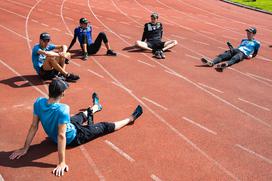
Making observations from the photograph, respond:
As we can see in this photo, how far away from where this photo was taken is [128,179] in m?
5.16

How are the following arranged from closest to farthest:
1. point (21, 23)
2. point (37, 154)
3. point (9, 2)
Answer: point (37, 154) < point (21, 23) < point (9, 2)

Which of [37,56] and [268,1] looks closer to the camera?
[37,56]

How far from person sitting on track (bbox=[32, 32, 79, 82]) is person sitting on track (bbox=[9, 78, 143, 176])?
238 centimetres

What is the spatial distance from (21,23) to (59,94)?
11280 mm

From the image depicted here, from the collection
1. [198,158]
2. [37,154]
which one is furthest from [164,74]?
[37,154]

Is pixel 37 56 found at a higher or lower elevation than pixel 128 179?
higher

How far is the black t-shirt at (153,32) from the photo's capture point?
11969 millimetres

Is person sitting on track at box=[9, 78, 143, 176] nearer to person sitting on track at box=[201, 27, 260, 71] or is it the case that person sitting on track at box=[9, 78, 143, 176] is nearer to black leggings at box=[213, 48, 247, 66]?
person sitting on track at box=[201, 27, 260, 71]

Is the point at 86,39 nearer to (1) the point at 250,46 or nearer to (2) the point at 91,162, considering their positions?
(1) the point at 250,46

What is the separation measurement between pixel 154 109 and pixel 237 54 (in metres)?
4.98

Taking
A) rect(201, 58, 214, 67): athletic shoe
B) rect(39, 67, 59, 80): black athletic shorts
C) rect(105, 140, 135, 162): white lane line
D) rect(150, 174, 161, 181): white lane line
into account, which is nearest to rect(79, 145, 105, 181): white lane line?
rect(105, 140, 135, 162): white lane line

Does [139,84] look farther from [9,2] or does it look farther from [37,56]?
[9,2]

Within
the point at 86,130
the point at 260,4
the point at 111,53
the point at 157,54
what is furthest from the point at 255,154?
the point at 260,4

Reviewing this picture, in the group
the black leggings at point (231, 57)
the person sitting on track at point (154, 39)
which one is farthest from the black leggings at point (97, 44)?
the black leggings at point (231, 57)
